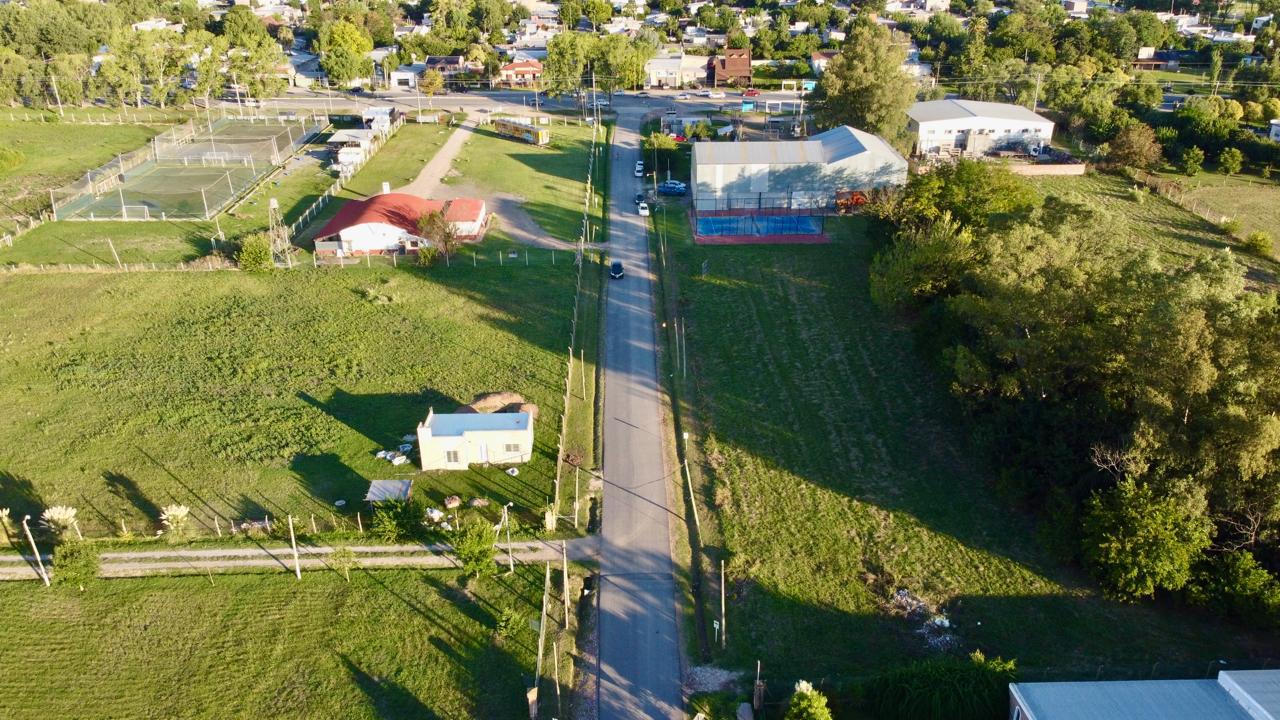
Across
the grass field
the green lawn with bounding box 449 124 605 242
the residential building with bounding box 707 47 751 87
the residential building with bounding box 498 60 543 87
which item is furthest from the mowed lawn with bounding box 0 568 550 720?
the residential building with bounding box 498 60 543 87

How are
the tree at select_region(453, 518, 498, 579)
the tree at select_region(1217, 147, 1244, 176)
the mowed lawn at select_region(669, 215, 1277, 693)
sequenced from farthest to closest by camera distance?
the tree at select_region(1217, 147, 1244, 176)
the tree at select_region(453, 518, 498, 579)
the mowed lawn at select_region(669, 215, 1277, 693)

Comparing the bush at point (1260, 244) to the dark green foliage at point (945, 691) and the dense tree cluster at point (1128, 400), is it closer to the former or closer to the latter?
the dense tree cluster at point (1128, 400)

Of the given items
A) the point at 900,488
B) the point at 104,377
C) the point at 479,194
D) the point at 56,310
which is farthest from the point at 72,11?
the point at 900,488

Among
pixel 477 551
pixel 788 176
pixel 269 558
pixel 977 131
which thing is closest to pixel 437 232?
pixel 788 176

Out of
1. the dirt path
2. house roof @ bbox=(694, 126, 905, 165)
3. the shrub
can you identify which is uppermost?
house roof @ bbox=(694, 126, 905, 165)

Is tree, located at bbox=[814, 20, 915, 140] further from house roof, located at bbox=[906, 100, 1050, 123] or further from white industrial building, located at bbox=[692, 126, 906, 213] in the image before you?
white industrial building, located at bbox=[692, 126, 906, 213]

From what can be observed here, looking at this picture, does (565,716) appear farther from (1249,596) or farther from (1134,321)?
(1134,321)

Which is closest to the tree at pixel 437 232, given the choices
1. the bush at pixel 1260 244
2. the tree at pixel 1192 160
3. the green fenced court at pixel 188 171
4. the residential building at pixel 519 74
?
the green fenced court at pixel 188 171

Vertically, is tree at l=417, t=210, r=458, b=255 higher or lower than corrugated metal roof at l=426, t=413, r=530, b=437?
higher
